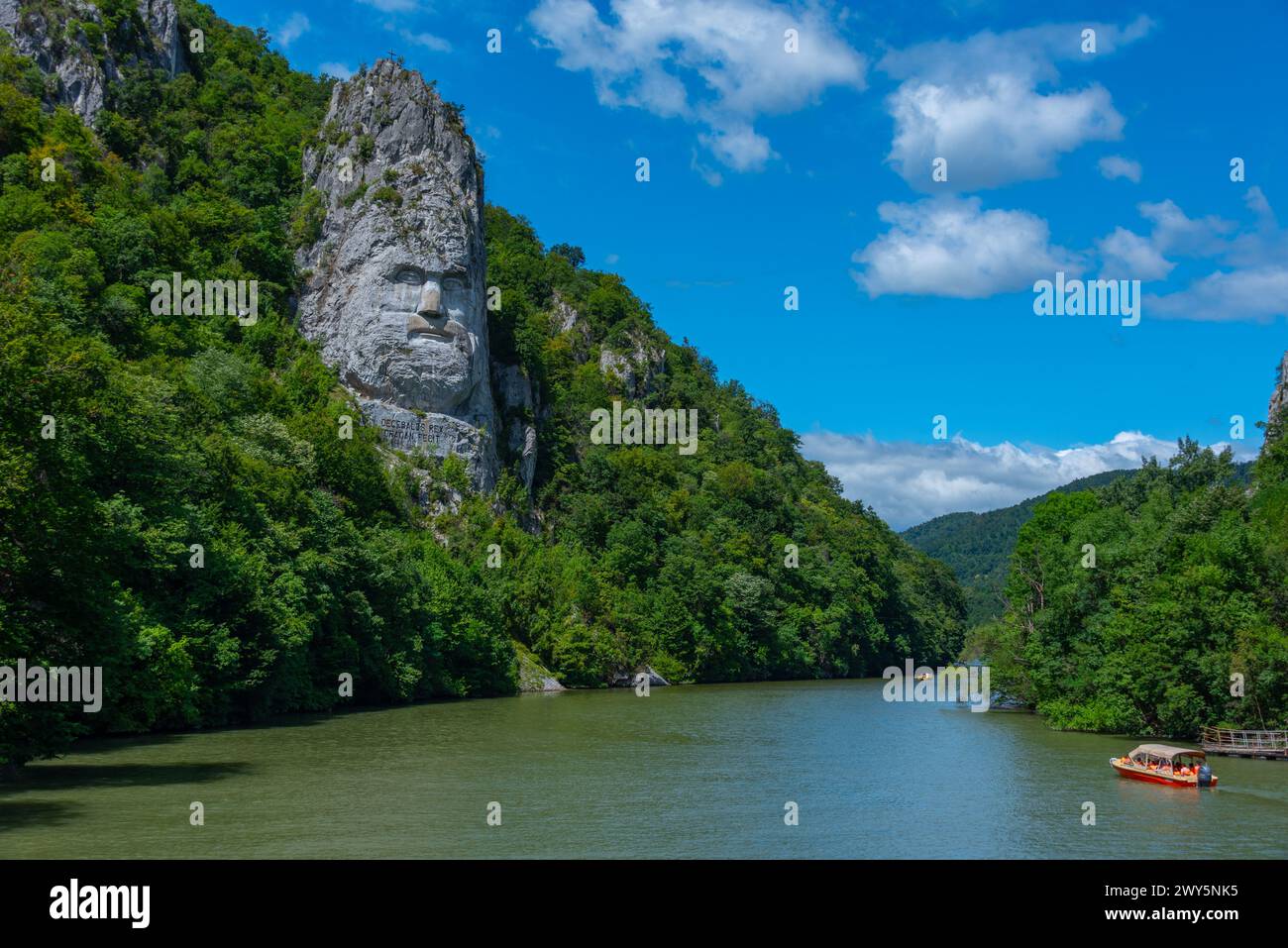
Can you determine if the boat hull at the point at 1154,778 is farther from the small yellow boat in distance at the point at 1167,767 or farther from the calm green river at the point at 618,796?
the calm green river at the point at 618,796

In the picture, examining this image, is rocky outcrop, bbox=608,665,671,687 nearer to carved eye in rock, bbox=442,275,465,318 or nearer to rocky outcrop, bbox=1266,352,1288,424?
carved eye in rock, bbox=442,275,465,318

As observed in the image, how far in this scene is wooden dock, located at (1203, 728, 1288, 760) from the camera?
139ft

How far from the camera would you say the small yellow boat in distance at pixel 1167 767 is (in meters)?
35.1

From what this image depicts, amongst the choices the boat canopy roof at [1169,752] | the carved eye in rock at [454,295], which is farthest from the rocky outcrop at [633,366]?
the boat canopy roof at [1169,752]

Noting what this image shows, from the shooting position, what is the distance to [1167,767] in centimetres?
3597

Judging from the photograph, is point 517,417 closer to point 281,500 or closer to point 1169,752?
point 281,500

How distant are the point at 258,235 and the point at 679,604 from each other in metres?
50.2

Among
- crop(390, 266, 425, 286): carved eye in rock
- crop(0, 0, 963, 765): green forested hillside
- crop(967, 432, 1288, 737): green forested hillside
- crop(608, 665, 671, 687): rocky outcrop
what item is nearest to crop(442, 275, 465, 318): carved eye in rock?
crop(390, 266, 425, 286): carved eye in rock

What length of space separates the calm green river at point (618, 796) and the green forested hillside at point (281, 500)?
152 inches

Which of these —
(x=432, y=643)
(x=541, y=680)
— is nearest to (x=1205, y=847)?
(x=432, y=643)

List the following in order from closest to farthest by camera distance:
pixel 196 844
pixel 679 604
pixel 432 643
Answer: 1. pixel 196 844
2. pixel 432 643
3. pixel 679 604

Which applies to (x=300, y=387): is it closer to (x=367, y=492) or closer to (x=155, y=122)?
(x=367, y=492)
